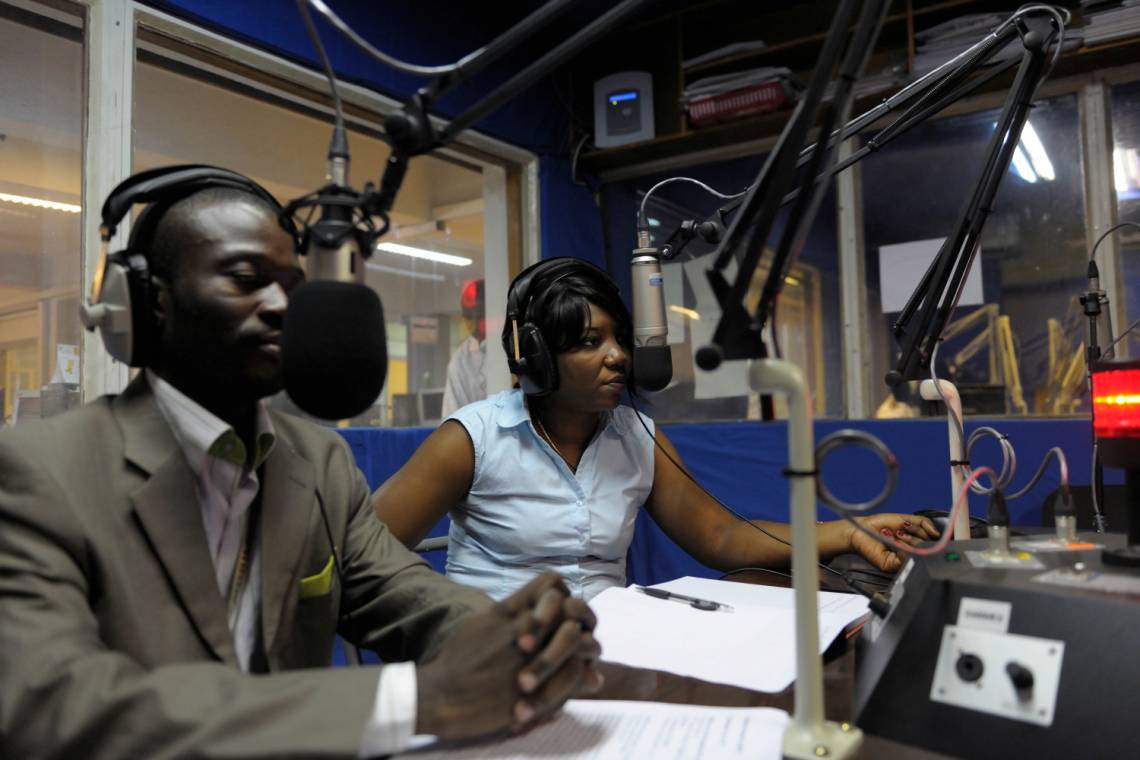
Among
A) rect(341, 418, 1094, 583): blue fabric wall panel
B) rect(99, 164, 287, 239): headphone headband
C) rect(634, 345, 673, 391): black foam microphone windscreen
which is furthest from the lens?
rect(341, 418, 1094, 583): blue fabric wall panel

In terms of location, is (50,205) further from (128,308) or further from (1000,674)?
(1000,674)

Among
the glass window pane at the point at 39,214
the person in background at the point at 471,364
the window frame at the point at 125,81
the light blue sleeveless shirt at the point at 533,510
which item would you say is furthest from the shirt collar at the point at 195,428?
the person in background at the point at 471,364

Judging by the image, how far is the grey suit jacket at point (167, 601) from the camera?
1.87ft

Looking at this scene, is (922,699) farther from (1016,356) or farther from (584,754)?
(1016,356)

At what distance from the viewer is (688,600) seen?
3.64ft

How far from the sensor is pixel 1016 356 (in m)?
2.87

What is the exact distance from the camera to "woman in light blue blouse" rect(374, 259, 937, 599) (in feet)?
5.08

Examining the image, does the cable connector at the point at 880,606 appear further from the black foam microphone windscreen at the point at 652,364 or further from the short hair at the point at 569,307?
the short hair at the point at 569,307

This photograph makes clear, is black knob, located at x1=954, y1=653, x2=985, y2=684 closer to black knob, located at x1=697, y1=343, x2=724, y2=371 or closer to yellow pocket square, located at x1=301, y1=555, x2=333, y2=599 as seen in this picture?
black knob, located at x1=697, y1=343, x2=724, y2=371

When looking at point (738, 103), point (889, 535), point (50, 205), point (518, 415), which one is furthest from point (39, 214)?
point (738, 103)

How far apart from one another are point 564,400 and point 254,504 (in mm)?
871

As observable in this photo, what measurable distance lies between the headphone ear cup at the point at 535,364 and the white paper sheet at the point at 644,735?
897 millimetres

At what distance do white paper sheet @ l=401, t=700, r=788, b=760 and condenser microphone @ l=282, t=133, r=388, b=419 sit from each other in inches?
11.8

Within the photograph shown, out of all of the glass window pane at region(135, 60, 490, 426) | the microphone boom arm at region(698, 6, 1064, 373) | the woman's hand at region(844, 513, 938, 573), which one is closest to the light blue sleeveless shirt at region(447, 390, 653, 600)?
the woman's hand at region(844, 513, 938, 573)
